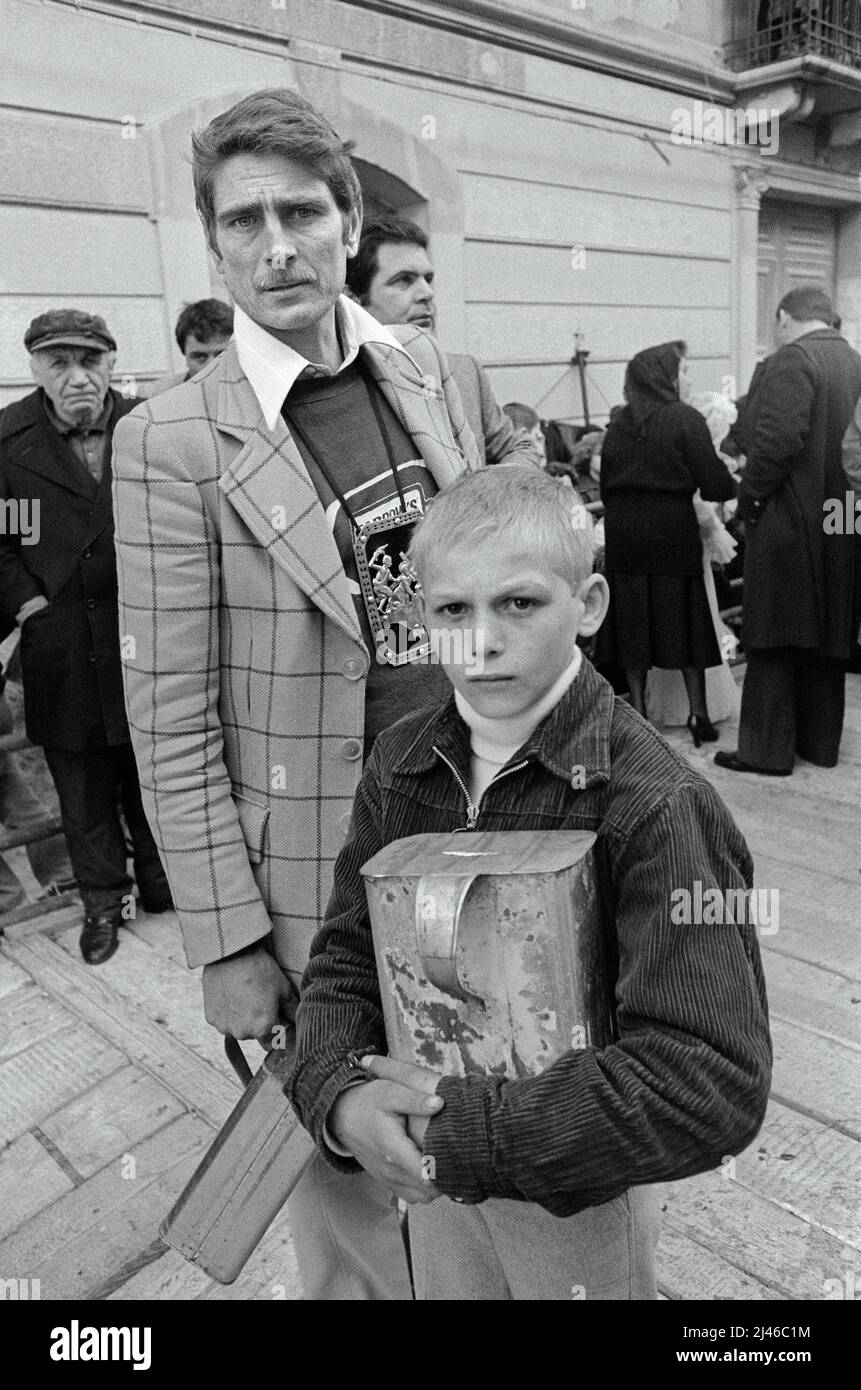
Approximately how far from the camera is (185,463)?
65.7 inches

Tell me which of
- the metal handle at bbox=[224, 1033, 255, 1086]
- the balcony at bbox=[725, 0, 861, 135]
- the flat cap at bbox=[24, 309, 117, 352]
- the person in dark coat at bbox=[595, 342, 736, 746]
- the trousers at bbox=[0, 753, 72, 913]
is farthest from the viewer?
the balcony at bbox=[725, 0, 861, 135]

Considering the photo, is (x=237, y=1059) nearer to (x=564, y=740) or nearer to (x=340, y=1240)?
(x=340, y=1240)

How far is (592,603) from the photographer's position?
1.31 metres

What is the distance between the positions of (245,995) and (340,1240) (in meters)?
0.48

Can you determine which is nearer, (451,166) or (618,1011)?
(618,1011)

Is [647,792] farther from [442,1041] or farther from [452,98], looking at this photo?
[452,98]

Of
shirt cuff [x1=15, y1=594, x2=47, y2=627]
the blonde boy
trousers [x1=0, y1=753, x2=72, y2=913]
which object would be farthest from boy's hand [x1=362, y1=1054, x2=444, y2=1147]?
trousers [x1=0, y1=753, x2=72, y2=913]

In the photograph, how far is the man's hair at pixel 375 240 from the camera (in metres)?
2.89

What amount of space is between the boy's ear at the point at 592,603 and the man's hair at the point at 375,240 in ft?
6.26

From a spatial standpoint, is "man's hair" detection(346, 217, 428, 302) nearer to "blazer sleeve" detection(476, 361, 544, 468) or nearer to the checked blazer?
"blazer sleeve" detection(476, 361, 544, 468)

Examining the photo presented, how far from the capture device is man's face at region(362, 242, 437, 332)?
9.48 feet
